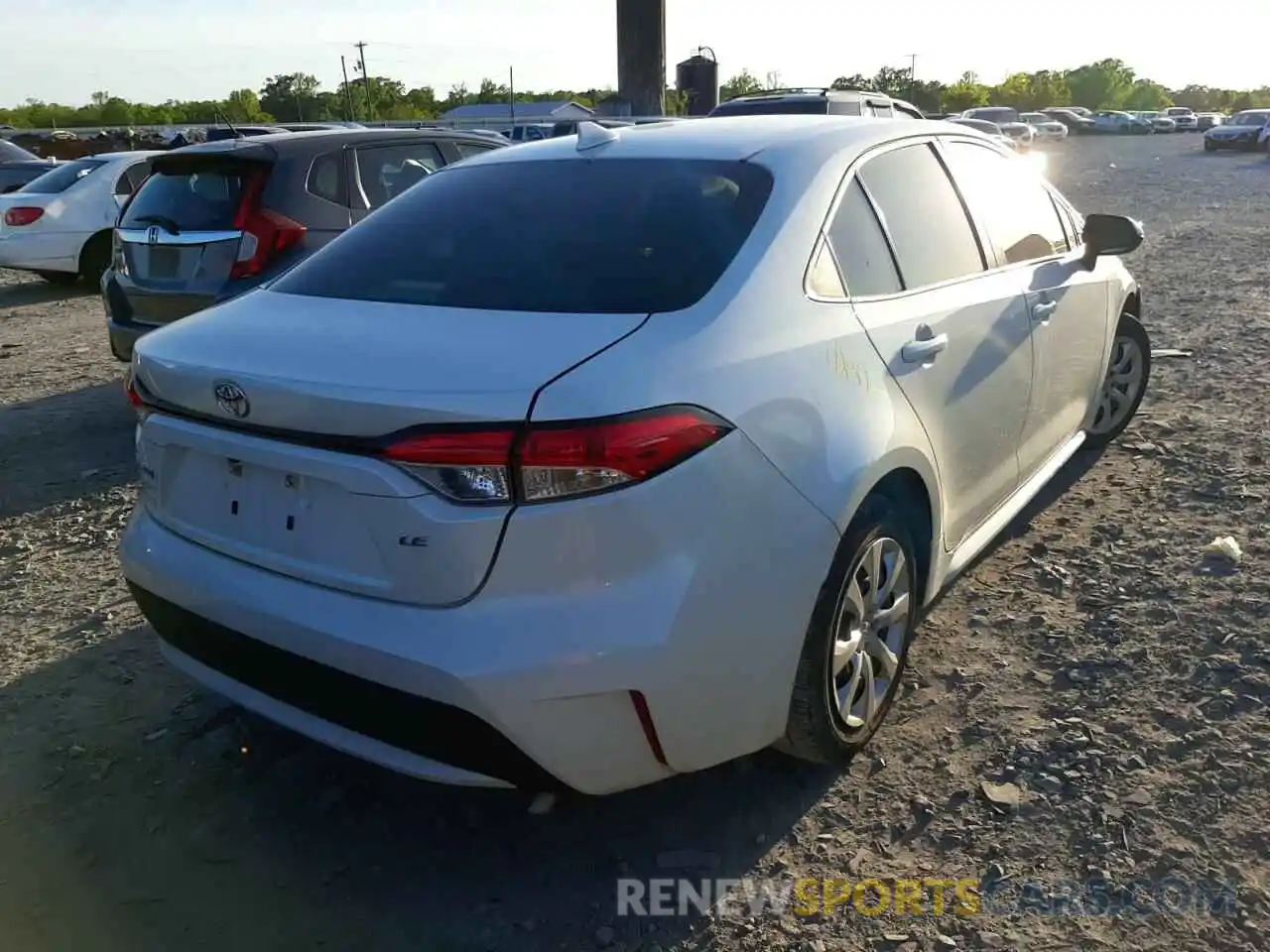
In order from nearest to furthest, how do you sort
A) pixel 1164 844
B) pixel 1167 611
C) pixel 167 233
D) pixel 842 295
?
pixel 1164 844 < pixel 842 295 < pixel 1167 611 < pixel 167 233

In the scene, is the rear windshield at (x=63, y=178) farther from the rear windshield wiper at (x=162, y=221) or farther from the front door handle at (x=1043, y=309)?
the front door handle at (x=1043, y=309)

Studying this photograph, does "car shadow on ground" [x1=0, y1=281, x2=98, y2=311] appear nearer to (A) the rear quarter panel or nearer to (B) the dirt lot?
(B) the dirt lot

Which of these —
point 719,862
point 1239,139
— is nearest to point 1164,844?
point 719,862

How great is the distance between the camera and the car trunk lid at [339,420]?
7.11ft

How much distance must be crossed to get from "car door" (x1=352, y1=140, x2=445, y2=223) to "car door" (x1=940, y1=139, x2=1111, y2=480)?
3.79m

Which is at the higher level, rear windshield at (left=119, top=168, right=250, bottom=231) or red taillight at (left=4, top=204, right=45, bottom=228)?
rear windshield at (left=119, top=168, right=250, bottom=231)

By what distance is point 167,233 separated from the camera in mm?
6098

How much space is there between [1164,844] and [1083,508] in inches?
90.5

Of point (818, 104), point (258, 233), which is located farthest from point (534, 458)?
point (818, 104)

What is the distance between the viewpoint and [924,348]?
300 cm

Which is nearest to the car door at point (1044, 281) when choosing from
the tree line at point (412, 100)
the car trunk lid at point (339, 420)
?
the car trunk lid at point (339, 420)

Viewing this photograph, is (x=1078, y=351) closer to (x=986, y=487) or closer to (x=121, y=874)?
(x=986, y=487)

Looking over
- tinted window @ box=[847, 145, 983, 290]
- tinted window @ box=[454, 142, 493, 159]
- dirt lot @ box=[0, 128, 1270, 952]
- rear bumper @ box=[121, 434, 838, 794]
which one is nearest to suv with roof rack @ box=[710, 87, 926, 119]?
tinted window @ box=[454, 142, 493, 159]

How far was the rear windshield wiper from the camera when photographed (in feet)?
20.0
